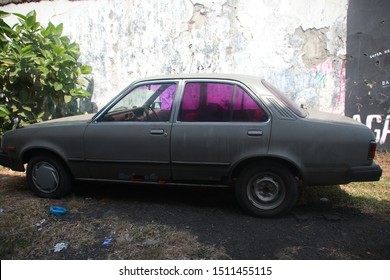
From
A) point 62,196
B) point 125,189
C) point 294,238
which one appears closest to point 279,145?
point 294,238

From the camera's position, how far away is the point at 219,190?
15.3 ft

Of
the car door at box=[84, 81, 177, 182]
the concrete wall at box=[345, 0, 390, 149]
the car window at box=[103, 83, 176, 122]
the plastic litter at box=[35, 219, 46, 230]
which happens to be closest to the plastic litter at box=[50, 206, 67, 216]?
the plastic litter at box=[35, 219, 46, 230]

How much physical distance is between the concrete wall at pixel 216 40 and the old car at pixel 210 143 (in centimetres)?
238

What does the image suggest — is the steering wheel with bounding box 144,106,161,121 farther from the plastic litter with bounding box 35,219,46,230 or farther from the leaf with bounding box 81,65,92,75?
the leaf with bounding box 81,65,92,75

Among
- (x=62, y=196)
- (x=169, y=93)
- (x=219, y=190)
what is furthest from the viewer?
(x=219, y=190)

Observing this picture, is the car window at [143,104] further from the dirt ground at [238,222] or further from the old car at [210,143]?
the dirt ground at [238,222]

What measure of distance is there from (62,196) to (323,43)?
4.80 meters

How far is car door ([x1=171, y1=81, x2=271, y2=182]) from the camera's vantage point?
3545 mm

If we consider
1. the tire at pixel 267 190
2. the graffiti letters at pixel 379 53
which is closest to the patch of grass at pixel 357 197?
the tire at pixel 267 190

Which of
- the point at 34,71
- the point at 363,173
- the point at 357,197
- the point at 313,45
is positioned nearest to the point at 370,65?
the point at 313,45

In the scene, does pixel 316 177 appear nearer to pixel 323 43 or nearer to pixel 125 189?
pixel 125 189

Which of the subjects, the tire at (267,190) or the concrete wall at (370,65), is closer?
the tire at (267,190)

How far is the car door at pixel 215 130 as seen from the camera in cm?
354

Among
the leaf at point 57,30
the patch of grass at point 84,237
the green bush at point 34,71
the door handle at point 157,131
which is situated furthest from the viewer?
the leaf at point 57,30
